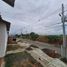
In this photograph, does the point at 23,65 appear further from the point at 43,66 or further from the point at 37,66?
the point at 43,66

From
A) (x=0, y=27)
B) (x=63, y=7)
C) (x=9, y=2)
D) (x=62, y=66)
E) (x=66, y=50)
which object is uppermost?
(x=63, y=7)

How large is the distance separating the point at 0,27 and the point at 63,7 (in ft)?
54.1

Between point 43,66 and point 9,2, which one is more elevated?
point 9,2

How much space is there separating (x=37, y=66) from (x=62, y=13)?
13116mm

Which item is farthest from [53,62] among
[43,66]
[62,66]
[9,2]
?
[9,2]

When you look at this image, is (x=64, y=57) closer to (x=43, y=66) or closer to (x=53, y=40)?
(x=43, y=66)

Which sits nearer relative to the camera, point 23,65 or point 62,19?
point 23,65

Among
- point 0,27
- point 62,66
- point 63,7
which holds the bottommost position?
point 62,66

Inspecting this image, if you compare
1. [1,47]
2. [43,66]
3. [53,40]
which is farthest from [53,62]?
[53,40]

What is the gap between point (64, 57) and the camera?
26.8 meters

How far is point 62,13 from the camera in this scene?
2858 centimetres

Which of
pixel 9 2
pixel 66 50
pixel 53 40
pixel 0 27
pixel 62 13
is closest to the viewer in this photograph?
pixel 9 2

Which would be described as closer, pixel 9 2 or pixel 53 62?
pixel 9 2

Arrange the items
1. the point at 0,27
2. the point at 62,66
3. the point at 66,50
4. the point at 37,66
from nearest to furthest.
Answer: the point at 0,27 → the point at 37,66 → the point at 62,66 → the point at 66,50
